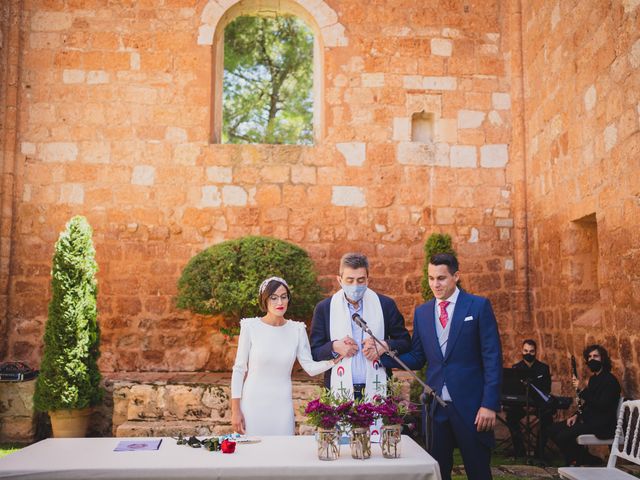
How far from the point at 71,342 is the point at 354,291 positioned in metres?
4.27

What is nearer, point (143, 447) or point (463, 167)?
point (143, 447)

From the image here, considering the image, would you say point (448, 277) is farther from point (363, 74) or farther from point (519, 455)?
point (363, 74)

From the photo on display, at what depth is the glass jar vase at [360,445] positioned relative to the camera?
290 cm

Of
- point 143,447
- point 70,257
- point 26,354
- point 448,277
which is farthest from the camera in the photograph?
point 26,354

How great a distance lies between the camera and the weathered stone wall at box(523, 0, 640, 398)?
5.62 m

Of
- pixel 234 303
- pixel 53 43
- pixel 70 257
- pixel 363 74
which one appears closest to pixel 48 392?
pixel 70 257

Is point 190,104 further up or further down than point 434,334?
further up

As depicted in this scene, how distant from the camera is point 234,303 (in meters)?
7.16

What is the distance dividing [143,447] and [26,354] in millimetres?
5693

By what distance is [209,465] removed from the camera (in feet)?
8.98

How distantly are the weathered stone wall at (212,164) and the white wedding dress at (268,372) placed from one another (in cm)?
425

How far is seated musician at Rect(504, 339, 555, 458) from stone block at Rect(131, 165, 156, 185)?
503 cm

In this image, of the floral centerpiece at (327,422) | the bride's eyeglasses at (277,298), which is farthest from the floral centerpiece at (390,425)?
the bride's eyeglasses at (277,298)

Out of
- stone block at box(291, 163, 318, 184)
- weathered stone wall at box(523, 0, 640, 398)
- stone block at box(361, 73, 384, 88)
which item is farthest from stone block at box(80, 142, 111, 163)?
weathered stone wall at box(523, 0, 640, 398)
